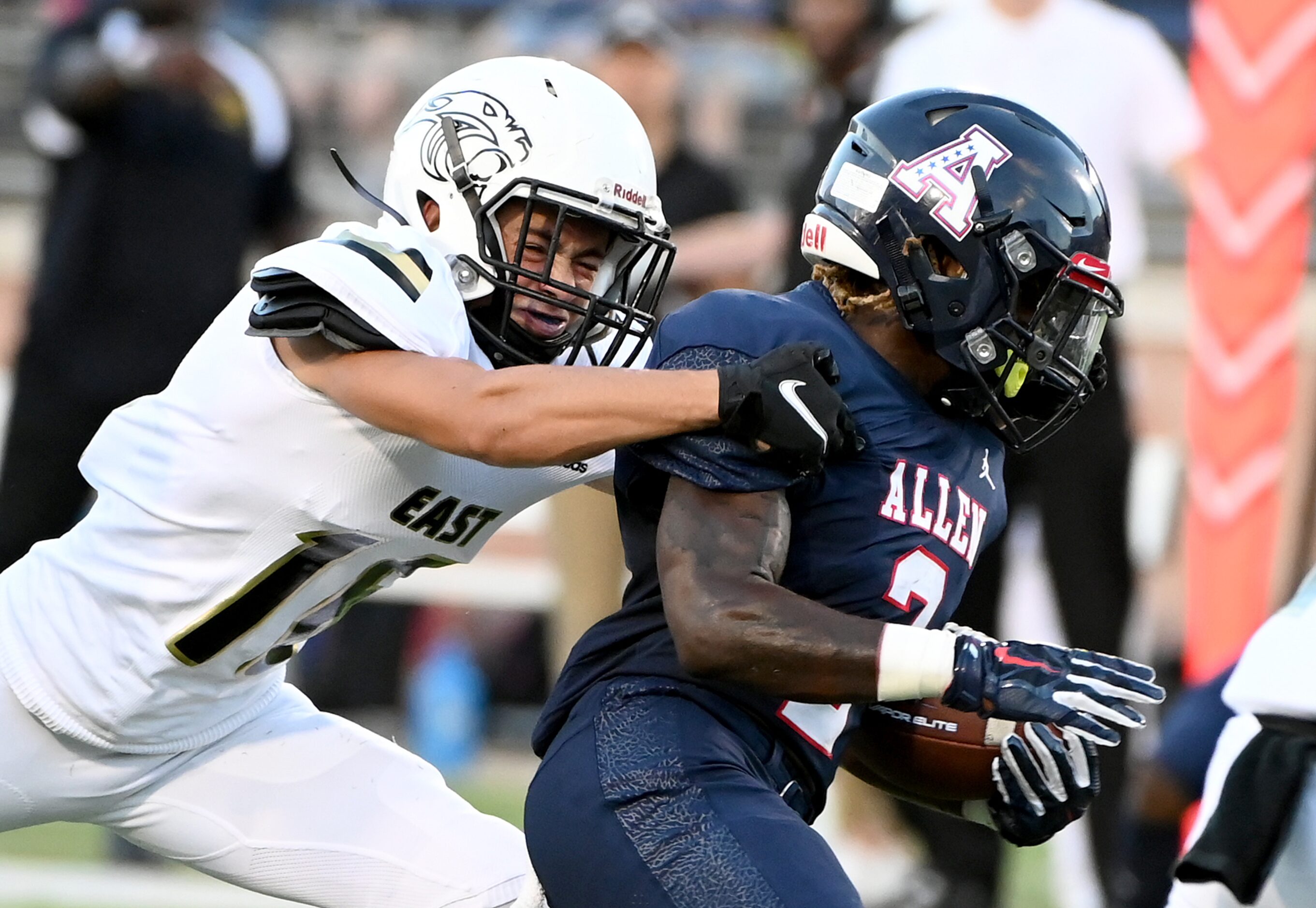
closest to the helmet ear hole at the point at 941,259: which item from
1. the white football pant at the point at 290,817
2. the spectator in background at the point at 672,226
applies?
the white football pant at the point at 290,817

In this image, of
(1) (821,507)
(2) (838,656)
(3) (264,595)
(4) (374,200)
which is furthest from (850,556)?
(4) (374,200)

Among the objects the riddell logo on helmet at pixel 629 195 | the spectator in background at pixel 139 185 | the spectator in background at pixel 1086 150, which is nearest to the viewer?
the riddell logo on helmet at pixel 629 195

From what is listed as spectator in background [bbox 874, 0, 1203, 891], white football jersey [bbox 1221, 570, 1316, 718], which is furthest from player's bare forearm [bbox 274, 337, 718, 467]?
spectator in background [bbox 874, 0, 1203, 891]

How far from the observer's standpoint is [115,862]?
5434mm

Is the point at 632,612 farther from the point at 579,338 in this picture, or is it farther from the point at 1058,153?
the point at 1058,153

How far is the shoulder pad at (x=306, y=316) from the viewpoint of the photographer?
102 inches

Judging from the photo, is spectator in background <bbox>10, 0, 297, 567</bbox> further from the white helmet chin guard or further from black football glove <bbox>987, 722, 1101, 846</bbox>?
black football glove <bbox>987, 722, 1101, 846</bbox>

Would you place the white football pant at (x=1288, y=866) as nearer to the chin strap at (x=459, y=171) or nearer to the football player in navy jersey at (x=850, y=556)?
the football player in navy jersey at (x=850, y=556)

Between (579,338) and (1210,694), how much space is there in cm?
153

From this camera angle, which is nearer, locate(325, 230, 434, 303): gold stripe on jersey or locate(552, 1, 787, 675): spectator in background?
locate(325, 230, 434, 303): gold stripe on jersey

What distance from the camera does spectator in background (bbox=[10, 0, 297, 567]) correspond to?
5.28 metres

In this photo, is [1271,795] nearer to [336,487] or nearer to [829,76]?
[336,487]

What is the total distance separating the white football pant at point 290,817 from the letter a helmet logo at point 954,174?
48.4 inches

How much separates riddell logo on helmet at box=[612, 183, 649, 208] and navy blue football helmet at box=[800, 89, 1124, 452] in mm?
385
